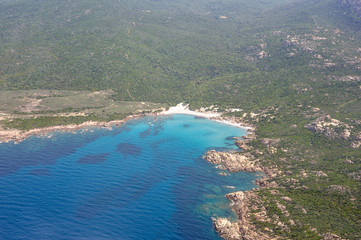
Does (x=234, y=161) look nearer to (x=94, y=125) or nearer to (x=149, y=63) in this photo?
(x=94, y=125)

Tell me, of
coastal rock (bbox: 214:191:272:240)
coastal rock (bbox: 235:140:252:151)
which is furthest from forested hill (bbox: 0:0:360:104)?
coastal rock (bbox: 214:191:272:240)

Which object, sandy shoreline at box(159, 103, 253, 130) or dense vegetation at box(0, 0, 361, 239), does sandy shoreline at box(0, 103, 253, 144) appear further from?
dense vegetation at box(0, 0, 361, 239)

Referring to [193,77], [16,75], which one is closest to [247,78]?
[193,77]

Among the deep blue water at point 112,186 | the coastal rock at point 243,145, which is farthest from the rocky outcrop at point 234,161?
the coastal rock at point 243,145

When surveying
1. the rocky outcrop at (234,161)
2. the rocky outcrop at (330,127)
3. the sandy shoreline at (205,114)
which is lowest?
the sandy shoreline at (205,114)

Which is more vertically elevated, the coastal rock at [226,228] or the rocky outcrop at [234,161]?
the coastal rock at [226,228]

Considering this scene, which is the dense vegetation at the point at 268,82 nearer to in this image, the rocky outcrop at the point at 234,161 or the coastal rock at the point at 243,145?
the coastal rock at the point at 243,145

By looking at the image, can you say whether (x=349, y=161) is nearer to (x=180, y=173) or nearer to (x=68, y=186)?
(x=180, y=173)
